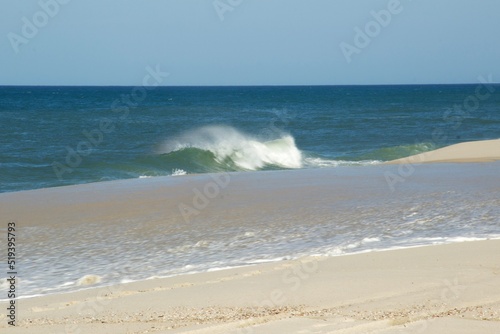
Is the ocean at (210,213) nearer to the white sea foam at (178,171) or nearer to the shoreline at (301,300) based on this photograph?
the white sea foam at (178,171)

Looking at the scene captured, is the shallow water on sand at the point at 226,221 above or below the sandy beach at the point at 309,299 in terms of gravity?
below

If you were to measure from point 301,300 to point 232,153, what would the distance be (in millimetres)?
21926

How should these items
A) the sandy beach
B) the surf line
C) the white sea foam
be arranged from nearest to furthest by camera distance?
the sandy beach, the surf line, the white sea foam

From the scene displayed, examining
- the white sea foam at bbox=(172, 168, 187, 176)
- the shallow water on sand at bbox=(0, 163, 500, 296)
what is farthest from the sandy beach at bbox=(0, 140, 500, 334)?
the white sea foam at bbox=(172, 168, 187, 176)

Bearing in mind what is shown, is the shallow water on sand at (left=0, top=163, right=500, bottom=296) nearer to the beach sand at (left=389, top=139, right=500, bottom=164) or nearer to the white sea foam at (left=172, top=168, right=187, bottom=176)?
the beach sand at (left=389, top=139, right=500, bottom=164)

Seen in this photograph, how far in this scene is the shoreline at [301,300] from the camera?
5.49m

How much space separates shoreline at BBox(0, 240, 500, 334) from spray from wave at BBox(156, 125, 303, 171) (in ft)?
57.5

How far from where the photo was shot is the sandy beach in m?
5.45

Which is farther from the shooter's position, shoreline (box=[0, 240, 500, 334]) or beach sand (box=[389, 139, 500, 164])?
beach sand (box=[389, 139, 500, 164])

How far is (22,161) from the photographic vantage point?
26156 mm

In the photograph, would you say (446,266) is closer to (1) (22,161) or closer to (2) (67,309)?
(2) (67,309)

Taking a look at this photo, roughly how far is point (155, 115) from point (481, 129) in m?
26.8

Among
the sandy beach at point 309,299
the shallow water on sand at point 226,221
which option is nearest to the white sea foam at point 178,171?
the shallow water on sand at point 226,221

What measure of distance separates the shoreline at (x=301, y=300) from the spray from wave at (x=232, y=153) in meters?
17.5
